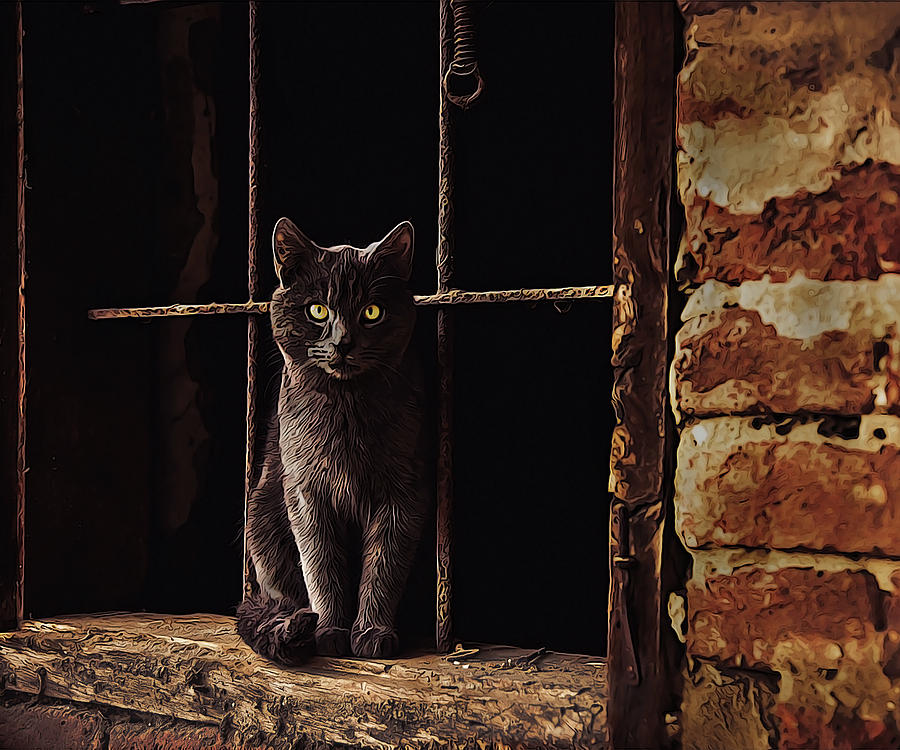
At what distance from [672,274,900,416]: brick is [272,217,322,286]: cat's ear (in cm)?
56

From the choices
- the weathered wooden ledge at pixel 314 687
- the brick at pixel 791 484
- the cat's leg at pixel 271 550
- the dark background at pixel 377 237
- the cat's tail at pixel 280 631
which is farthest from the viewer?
the dark background at pixel 377 237

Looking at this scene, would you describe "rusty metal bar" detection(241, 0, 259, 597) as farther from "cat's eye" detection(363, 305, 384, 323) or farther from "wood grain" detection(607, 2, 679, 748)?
"wood grain" detection(607, 2, 679, 748)

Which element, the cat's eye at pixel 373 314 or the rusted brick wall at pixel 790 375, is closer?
the rusted brick wall at pixel 790 375

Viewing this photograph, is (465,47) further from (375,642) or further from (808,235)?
(375,642)

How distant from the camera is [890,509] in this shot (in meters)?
0.85

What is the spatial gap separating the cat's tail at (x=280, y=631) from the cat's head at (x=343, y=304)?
13.6 inches

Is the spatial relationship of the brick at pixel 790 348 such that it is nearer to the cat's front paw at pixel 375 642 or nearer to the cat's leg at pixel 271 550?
the cat's front paw at pixel 375 642

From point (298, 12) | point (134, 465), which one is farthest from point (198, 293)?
point (298, 12)

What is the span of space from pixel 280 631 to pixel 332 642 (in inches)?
2.9

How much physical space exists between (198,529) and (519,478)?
2.00 feet

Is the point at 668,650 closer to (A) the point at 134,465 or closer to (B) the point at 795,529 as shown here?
(B) the point at 795,529

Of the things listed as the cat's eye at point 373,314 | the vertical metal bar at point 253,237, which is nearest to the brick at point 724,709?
the cat's eye at point 373,314

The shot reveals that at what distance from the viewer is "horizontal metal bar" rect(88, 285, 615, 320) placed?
45.2 inches

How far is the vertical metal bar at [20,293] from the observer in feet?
4.58
